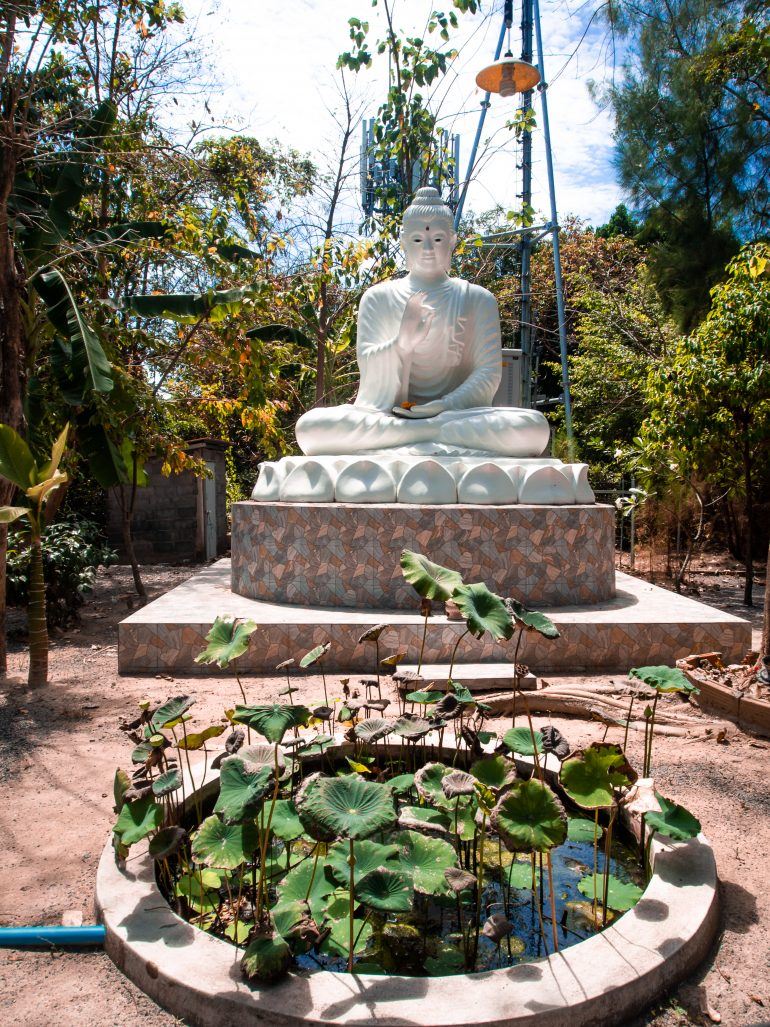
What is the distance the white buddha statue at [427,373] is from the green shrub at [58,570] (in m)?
2.25

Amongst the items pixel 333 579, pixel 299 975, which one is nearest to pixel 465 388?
pixel 333 579

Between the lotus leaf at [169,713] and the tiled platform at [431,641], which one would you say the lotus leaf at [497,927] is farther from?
the tiled platform at [431,641]

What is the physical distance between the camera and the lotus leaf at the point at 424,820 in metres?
2.20

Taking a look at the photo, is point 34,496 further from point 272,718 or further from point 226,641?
point 272,718

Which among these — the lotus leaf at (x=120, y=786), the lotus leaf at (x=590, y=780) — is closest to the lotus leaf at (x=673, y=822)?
the lotus leaf at (x=590, y=780)

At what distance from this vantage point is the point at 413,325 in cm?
658

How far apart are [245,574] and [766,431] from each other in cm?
566

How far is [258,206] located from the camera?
38.6ft

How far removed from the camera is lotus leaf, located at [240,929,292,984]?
73.3 inches

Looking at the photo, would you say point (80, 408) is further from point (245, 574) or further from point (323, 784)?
point (323, 784)

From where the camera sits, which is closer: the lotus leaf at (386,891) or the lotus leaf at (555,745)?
the lotus leaf at (386,891)

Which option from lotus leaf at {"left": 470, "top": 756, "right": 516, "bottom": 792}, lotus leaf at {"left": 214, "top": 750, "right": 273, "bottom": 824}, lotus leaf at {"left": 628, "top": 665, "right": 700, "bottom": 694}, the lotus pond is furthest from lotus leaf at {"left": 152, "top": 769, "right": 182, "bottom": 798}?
lotus leaf at {"left": 628, "top": 665, "right": 700, "bottom": 694}

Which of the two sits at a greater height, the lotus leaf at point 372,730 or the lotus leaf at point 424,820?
the lotus leaf at point 372,730

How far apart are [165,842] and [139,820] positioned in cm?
15
